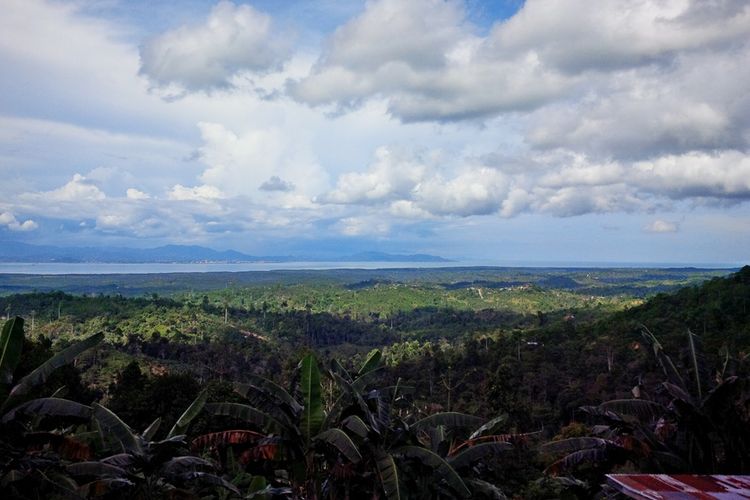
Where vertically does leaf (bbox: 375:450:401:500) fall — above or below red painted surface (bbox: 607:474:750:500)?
below

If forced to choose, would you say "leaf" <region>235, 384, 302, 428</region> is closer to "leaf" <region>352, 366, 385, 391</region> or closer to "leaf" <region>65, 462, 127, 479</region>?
"leaf" <region>352, 366, 385, 391</region>

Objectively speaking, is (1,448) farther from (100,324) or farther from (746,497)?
(100,324)

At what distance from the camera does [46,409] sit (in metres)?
10.7

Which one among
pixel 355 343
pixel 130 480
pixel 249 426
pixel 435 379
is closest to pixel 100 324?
pixel 355 343

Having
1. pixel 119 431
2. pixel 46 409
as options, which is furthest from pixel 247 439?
pixel 46 409

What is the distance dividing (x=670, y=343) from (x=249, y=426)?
49090 millimetres

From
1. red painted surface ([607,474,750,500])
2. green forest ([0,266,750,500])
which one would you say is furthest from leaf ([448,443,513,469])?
red painted surface ([607,474,750,500])

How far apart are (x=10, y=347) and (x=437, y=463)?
29.1 feet

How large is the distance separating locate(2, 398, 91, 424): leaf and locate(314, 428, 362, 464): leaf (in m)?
4.60

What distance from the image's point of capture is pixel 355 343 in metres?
142

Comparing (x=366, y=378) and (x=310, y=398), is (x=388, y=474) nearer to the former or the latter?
(x=310, y=398)

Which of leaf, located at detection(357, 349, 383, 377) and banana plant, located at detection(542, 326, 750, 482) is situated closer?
banana plant, located at detection(542, 326, 750, 482)

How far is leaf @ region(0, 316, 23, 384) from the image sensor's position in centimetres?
1072

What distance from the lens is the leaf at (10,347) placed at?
422 inches
